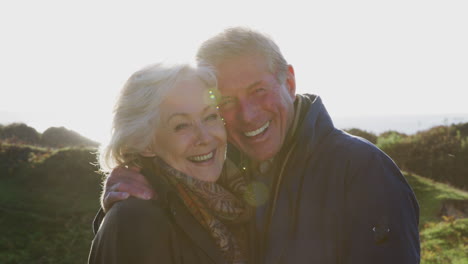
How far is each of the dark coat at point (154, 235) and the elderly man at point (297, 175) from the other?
144 millimetres

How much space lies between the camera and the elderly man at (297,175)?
2670 millimetres

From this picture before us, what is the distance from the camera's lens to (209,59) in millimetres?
3701

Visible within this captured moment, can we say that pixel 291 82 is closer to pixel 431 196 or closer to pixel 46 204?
pixel 46 204

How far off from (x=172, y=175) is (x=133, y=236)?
2.33 feet

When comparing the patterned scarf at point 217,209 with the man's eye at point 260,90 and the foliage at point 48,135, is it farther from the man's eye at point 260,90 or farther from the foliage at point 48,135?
the foliage at point 48,135

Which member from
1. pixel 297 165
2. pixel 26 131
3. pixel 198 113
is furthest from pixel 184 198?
pixel 26 131

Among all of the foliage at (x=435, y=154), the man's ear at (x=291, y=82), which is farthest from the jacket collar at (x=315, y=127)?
the foliage at (x=435, y=154)

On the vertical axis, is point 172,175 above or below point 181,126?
below

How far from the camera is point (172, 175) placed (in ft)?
11.0

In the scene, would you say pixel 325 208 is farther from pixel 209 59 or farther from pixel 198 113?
pixel 209 59

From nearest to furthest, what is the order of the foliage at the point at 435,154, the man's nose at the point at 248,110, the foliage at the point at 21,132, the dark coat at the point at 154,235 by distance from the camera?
the dark coat at the point at 154,235 < the man's nose at the point at 248,110 < the foliage at the point at 435,154 < the foliage at the point at 21,132

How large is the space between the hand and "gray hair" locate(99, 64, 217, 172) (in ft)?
0.53

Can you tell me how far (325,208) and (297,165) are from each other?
0.45m

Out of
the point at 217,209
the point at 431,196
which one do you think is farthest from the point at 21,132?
the point at 217,209
